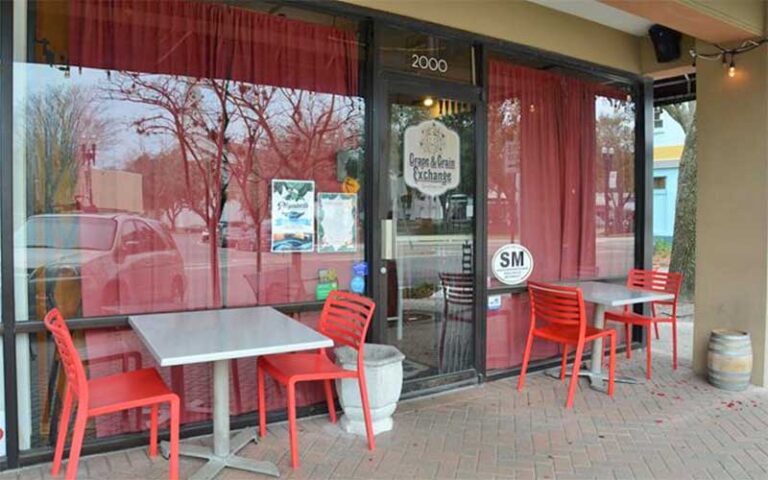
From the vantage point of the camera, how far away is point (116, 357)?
10.8 ft

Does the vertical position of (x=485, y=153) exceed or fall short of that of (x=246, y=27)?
it falls short

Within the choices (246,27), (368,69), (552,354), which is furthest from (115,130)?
(552,354)

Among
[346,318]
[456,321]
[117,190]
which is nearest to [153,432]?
[346,318]

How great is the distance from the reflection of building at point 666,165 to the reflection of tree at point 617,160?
472 inches

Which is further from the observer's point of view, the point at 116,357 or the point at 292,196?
the point at 292,196

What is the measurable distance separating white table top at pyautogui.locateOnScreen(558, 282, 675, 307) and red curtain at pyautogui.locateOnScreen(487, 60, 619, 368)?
0.42m

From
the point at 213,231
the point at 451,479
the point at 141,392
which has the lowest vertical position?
the point at 451,479

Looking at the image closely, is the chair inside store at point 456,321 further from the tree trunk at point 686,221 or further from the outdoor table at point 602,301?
the tree trunk at point 686,221

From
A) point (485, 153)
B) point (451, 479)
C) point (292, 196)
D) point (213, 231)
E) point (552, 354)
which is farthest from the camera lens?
point (552, 354)

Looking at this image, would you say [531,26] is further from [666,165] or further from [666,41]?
[666,165]

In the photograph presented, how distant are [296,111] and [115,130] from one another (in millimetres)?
1104

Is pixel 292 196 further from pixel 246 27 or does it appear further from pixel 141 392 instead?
pixel 141 392

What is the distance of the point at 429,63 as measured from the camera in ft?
13.9

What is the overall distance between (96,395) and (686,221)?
8583 millimetres
